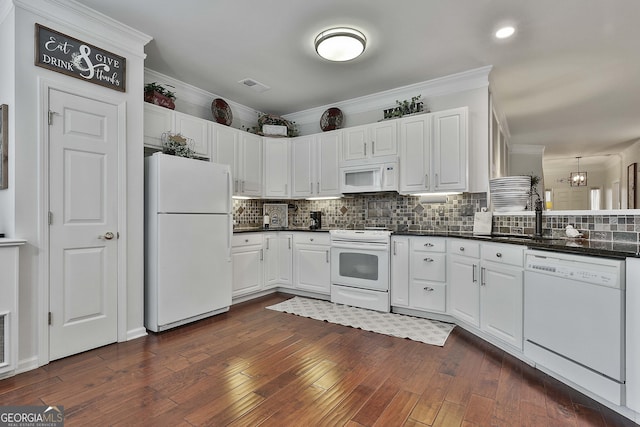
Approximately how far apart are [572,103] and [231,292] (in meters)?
5.37

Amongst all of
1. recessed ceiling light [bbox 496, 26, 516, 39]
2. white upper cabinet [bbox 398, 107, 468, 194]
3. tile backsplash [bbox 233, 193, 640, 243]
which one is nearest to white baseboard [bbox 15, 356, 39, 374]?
tile backsplash [bbox 233, 193, 640, 243]

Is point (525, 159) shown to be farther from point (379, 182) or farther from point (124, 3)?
point (124, 3)

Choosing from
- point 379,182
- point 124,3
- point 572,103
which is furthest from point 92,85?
point 572,103

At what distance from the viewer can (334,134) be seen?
4363mm

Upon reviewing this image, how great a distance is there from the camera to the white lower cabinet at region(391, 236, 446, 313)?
10.7ft

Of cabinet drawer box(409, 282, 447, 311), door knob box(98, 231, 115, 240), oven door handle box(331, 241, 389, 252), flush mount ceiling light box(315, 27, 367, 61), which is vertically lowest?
cabinet drawer box(409, 282, 447, 311)

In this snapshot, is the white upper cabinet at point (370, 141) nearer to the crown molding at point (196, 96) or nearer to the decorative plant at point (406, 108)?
the decorative plant at point (406, 108)

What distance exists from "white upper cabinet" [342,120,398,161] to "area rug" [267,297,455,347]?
6.08 ft

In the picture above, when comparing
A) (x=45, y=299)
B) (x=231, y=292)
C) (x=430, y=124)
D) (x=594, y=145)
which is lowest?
(x=231, y=292)

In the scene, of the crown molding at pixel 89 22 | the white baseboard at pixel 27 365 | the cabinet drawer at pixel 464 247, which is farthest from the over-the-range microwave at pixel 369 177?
the white baseboard at pixel 27 365

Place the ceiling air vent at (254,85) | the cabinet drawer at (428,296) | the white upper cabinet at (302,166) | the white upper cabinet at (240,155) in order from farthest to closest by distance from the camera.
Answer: the white upper cabinet at (302,166)
the white upper cabinet at (240,155)
the ceiling air vent at (254,85)
the cabinet drawer at (428,296)

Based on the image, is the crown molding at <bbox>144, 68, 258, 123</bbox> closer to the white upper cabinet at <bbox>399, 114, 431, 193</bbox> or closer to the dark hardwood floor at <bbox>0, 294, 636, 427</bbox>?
the white upper cabinet at <bbox>399, 114, 431, 193</bbox>

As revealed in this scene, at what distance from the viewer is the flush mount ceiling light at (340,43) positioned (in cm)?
276

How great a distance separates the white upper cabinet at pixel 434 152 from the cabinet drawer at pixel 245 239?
1.88 m
